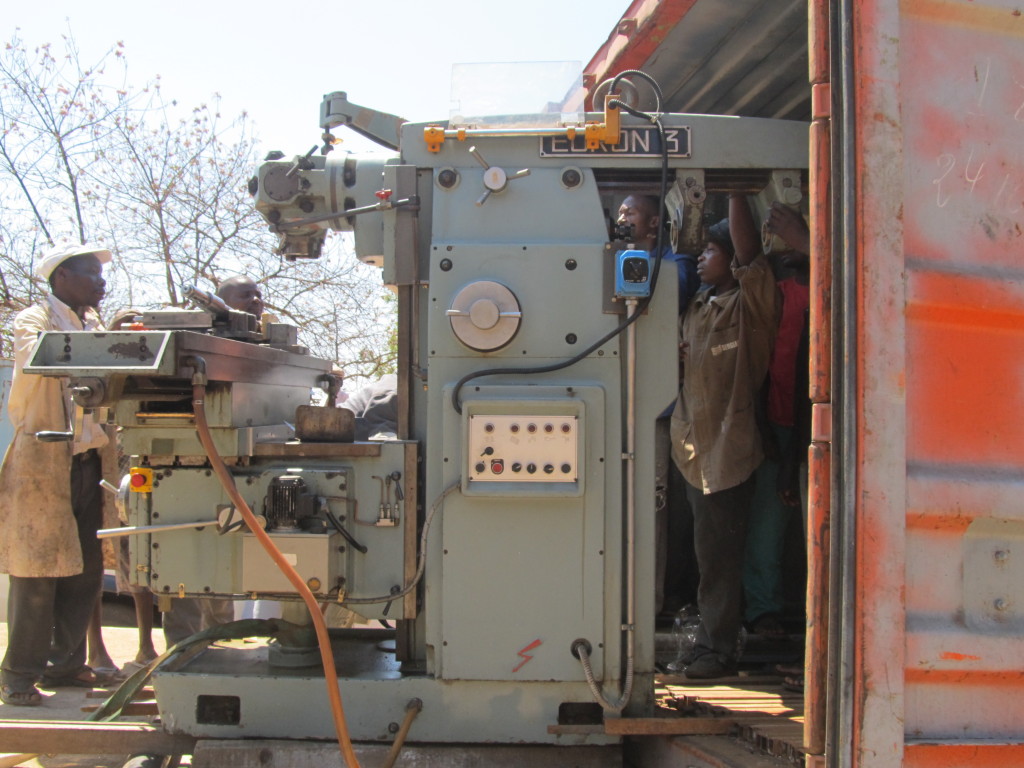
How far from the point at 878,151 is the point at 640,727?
1.72m

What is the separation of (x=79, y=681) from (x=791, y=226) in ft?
12.4

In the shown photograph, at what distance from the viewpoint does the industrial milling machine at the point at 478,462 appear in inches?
103

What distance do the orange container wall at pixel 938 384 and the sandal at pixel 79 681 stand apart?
359 cm

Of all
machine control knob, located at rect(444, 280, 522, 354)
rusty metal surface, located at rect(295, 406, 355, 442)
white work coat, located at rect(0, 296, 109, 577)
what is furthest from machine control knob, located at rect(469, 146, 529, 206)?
white work coat, located at rect(0, 296, 109, 577)

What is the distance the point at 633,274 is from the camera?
259 cm

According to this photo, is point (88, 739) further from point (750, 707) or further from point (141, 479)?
point (750, 707)

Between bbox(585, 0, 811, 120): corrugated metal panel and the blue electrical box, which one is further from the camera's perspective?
bbox(585, 0, 811, 120): corrugated metal panel

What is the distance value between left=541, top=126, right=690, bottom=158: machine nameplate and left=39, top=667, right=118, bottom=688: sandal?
3289mm

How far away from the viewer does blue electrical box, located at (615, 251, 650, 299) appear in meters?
2.59

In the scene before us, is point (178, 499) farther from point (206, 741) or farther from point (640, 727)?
point (640, 727)

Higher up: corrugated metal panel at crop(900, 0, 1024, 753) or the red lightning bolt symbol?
corrugated metal panel at crop(900, 0, 1024, 753)

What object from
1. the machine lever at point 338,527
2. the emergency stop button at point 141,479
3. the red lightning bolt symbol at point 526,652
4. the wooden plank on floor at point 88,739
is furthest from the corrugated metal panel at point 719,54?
the wooden plank on floor at point 88,739

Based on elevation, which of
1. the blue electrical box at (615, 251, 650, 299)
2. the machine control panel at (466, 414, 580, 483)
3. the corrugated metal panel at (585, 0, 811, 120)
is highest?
the corrugated metal panel at (585, 0, 811, 120)

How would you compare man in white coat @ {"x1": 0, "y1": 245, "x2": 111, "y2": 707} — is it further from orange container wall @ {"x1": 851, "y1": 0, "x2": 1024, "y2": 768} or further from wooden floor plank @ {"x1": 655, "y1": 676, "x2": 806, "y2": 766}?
orange container wall @ {"x1": 851, "y1": 0, "x2": 1024, "y2": 768}
